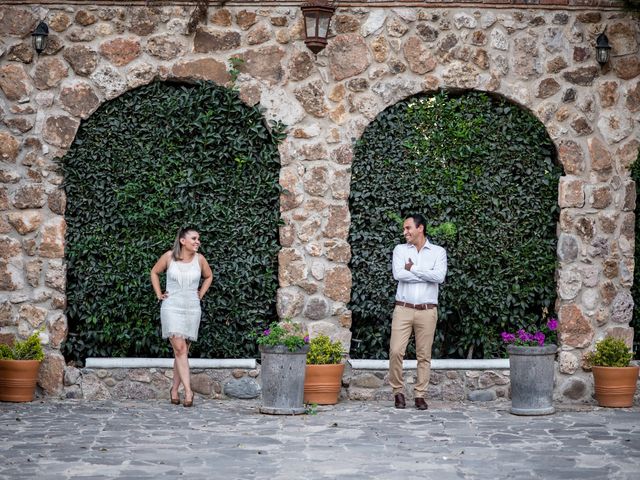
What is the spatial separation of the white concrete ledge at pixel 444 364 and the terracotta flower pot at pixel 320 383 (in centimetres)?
37

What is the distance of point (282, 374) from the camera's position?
351 inches

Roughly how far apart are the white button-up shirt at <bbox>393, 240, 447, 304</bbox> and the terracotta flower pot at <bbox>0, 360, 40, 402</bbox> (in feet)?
11.0

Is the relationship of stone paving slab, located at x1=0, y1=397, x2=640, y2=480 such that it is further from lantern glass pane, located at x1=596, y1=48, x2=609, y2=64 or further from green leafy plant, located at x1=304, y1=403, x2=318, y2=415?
lantern glass pane, located at x1=596, y1=48, x2=609, y2=64

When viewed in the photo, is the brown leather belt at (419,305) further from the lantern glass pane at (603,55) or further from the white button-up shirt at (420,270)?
the lantern glass pane at (603,55)

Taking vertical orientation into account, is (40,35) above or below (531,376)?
above

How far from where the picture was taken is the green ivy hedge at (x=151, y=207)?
9.96 meters

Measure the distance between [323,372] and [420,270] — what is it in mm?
1291

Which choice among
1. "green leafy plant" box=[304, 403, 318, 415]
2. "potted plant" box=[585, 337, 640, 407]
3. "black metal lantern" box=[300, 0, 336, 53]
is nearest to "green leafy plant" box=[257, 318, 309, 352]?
"green leafy plant" box=[304, 403, 318, 415]

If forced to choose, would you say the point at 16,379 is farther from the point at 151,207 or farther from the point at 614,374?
the point at 614,374

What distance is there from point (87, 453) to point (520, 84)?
540 centimetres

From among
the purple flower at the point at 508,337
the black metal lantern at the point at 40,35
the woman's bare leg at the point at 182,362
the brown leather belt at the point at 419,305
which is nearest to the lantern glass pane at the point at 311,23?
the black metal lantern at the point at 40,35

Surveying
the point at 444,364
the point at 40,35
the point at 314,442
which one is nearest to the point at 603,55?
the point at 444,364

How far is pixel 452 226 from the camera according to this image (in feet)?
32.7

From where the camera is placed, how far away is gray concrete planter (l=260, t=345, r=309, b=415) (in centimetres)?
893
